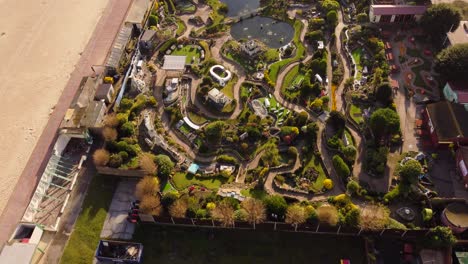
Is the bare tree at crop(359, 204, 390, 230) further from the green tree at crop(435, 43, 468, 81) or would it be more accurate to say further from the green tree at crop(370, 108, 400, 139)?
the green tree at crop(435, 43, 468, 81)

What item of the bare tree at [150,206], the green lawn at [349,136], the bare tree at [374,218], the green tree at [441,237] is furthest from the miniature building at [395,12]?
the bare tree at [150,206]

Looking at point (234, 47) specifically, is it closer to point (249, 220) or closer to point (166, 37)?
point (166, 37)

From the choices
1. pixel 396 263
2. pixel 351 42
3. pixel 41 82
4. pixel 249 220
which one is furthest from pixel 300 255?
pixel 41 82

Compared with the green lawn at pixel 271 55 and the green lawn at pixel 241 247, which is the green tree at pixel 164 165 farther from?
the green lawn at pixel 271 55

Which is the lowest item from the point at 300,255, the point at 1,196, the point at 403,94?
the point at 1,196

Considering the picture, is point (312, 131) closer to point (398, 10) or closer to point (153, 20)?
point (398, 10)

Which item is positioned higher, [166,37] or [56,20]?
[166,37]
